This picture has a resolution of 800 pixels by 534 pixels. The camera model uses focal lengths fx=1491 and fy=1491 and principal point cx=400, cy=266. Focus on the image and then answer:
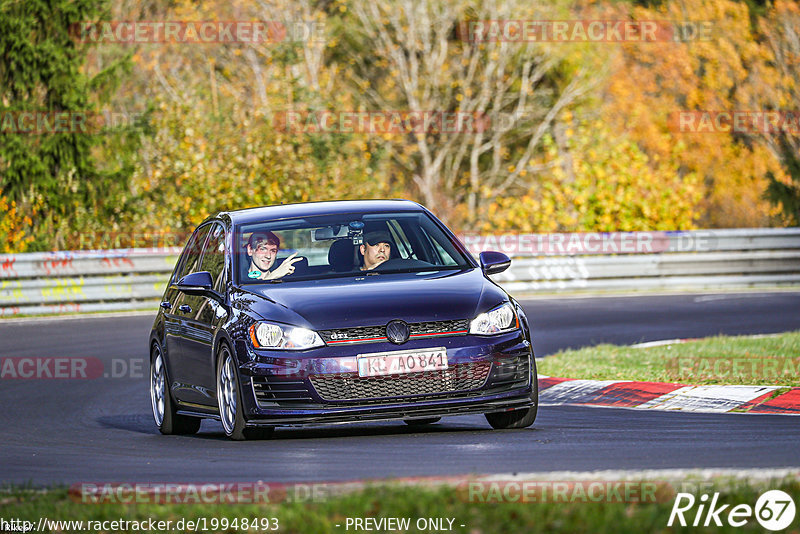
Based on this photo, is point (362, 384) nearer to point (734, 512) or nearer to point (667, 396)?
point (667, 396)

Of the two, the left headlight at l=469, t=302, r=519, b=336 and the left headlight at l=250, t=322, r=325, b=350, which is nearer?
the left headlight at l=250, t=322, r=325, b=350

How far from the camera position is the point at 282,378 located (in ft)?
29.8

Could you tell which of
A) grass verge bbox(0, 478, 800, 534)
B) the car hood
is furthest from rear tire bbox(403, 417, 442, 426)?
grass verge bbox(0, 478, 800, 534)

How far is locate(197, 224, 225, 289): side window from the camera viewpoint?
34.4ft

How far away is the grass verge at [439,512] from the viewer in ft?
18.2

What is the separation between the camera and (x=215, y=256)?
1084 centimetres

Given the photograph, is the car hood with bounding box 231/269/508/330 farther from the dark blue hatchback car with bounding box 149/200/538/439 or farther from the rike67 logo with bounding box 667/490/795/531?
the rike67 logo with bounding box 667/490/795/531

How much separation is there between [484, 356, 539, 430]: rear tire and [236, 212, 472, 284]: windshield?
106 centimetres

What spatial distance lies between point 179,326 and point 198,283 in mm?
730

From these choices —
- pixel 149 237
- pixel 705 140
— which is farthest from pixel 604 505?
pixel 705 140

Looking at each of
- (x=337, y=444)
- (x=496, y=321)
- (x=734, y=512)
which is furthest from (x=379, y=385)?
(x=734, y=512)

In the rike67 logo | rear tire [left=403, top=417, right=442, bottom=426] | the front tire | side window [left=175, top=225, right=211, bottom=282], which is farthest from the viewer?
side window [left=175, top=225, right=211, bottom=282]

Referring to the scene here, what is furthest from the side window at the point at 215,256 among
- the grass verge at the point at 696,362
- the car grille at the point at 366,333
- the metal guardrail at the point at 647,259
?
the metal guardrail at the point at 647,259

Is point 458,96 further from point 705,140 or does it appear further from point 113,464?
point 113,464
